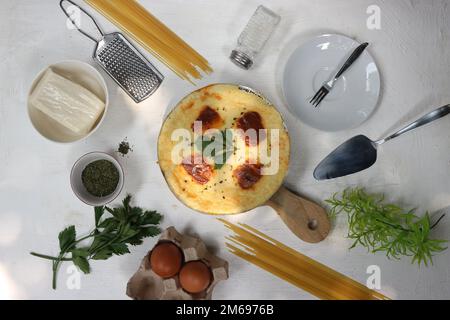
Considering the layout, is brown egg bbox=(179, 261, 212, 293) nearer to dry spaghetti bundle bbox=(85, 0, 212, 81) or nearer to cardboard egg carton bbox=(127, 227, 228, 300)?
cardboard egg carton bbox=(127, 227, 228, 300)

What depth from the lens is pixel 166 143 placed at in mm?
1188

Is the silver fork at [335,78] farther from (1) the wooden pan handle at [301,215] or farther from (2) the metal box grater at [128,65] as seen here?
(2) the metal box grater at [128,65]

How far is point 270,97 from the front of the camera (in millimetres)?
1278

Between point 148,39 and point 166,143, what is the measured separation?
0.36m

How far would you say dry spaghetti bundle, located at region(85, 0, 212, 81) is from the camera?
1.28 meters

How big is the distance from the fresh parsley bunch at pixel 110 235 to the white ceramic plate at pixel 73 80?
0.25 meters

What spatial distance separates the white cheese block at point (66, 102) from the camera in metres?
1.16

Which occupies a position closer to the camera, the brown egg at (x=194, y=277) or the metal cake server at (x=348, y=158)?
the brown egg at (x=194, y=277)

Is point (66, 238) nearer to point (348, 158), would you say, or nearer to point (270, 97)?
point (270, 97)

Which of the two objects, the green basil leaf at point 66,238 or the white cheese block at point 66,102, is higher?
the white cheese block at point 66,102

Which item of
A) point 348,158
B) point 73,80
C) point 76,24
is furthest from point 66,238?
point 348,158

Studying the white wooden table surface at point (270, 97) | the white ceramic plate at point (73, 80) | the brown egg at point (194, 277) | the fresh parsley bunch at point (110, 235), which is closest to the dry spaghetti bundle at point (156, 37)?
the white wooden table surface at point (270, 97)

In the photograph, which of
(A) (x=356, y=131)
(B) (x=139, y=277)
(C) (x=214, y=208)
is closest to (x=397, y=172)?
(A) (x=356, y=131)

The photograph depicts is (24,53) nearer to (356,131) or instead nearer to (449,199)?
(356,131)
